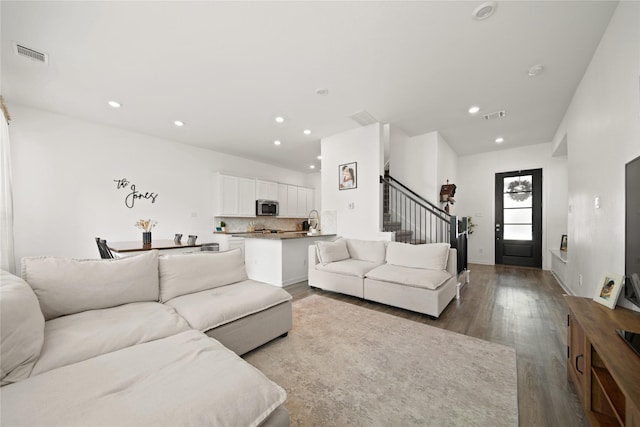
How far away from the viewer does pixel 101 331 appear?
4.70 feet

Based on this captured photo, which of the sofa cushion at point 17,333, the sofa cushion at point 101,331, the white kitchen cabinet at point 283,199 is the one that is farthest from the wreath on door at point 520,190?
the sofa cushion at point 17,333

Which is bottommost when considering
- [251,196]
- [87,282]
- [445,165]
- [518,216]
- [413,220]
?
[87,282]

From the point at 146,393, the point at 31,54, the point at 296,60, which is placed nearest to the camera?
the point at 146,393

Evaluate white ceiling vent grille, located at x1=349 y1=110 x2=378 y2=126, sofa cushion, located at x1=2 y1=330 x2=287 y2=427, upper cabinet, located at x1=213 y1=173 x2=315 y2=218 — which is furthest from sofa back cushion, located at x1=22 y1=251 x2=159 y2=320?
upper cabinet, located at x1=213 y1=173 x2=315 y2=218

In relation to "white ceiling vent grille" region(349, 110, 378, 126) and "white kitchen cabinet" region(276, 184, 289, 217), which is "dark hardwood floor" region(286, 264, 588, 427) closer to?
"white ceiling vent grille" region(349, 110, 378, 126)

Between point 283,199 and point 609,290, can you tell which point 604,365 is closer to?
point 609,290

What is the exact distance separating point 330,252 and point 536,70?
138 inches

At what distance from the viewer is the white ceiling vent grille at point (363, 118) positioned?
3.91 meters

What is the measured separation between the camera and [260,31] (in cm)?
219

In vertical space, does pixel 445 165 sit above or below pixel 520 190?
above

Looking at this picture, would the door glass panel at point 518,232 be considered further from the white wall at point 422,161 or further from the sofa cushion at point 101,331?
the sofa cushion at point 101,331

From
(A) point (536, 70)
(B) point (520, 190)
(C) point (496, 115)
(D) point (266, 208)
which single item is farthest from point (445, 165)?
(D) point (266, 208)

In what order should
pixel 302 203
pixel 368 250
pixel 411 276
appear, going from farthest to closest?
pixel 302 203, pixel 368 250, pixel 411 276

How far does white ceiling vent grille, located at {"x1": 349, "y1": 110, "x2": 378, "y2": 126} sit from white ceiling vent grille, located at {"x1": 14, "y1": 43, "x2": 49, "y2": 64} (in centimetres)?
378
